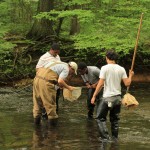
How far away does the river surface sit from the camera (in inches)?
290

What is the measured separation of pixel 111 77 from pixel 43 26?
13.4 m

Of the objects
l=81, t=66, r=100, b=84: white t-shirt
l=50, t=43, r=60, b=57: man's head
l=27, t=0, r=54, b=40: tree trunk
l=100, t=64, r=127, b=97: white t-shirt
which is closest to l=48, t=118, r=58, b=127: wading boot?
l=81, t=66, r=100, b=84: white t-shirt

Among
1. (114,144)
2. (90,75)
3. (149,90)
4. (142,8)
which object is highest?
(142,8)

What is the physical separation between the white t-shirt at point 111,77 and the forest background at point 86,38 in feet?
25.5

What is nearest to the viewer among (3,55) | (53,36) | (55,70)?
(55,70)

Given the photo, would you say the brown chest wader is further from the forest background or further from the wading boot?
the forest background

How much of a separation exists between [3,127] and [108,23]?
326 inches

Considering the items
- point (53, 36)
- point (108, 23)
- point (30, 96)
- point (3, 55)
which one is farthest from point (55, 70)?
point (53, 36)

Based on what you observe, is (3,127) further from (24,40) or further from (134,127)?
(24,40)

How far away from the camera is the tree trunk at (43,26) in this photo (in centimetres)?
2020

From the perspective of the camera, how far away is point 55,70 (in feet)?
28.8

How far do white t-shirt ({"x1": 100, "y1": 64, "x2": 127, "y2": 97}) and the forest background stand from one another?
7781mm

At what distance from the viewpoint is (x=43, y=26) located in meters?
20.5

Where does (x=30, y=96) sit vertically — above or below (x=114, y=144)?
below
